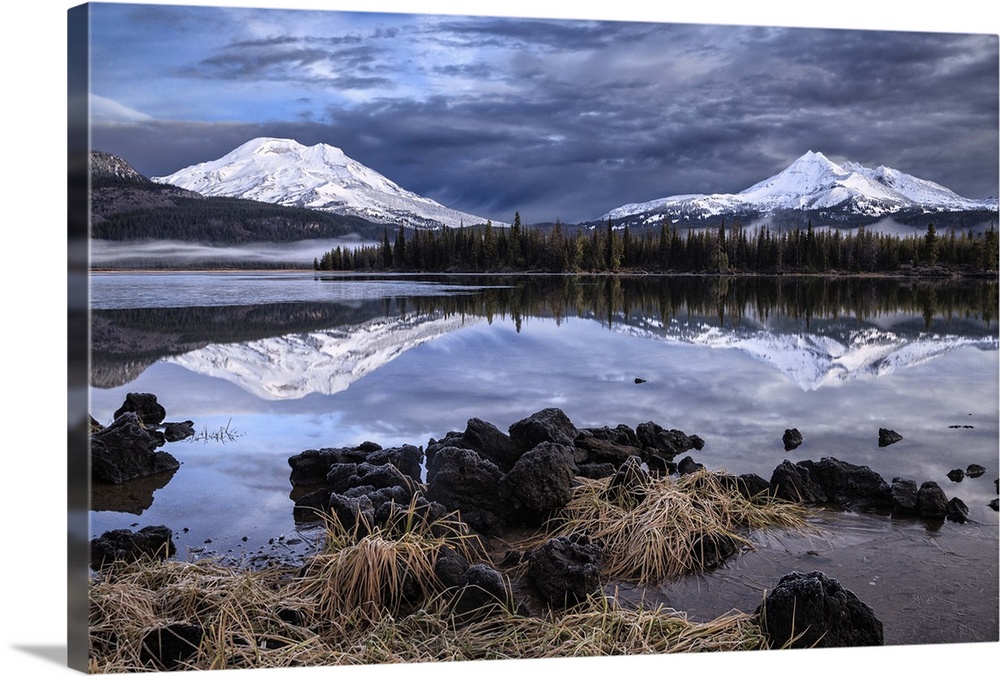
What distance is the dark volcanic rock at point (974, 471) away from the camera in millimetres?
6227

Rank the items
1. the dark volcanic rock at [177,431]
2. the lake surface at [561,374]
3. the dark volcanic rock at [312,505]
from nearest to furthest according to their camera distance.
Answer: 1. the dark volcanic rock at [312,505]
2. the lake surface at [561,374]
3. the dark volcanic rock at [177,431]

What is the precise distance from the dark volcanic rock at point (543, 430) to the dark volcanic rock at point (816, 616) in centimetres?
191

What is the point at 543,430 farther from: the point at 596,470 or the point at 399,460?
the point at 399,460

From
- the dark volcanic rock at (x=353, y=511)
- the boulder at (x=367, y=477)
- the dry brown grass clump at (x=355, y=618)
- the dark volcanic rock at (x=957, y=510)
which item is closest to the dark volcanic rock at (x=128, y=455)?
→ the boulder at (x=367, y=477)

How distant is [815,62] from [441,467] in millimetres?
3654

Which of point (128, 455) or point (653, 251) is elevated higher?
point (653, 251)

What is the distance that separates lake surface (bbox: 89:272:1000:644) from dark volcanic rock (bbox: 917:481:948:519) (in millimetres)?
161

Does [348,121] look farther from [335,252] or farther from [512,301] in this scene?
[512,301]

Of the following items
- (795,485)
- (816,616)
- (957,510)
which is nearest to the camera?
(816,616)

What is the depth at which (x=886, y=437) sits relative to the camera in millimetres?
6359

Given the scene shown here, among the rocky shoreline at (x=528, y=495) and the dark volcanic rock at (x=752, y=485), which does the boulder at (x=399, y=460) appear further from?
the dark volcanic rock at (x=752, y=485)

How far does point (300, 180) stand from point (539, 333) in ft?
6.47

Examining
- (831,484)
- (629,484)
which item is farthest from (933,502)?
(629,484)

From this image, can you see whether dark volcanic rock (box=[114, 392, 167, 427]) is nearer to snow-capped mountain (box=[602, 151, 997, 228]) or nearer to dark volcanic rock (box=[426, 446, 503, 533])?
dark volcanic rock (box=[426, 446, 503, 533])
